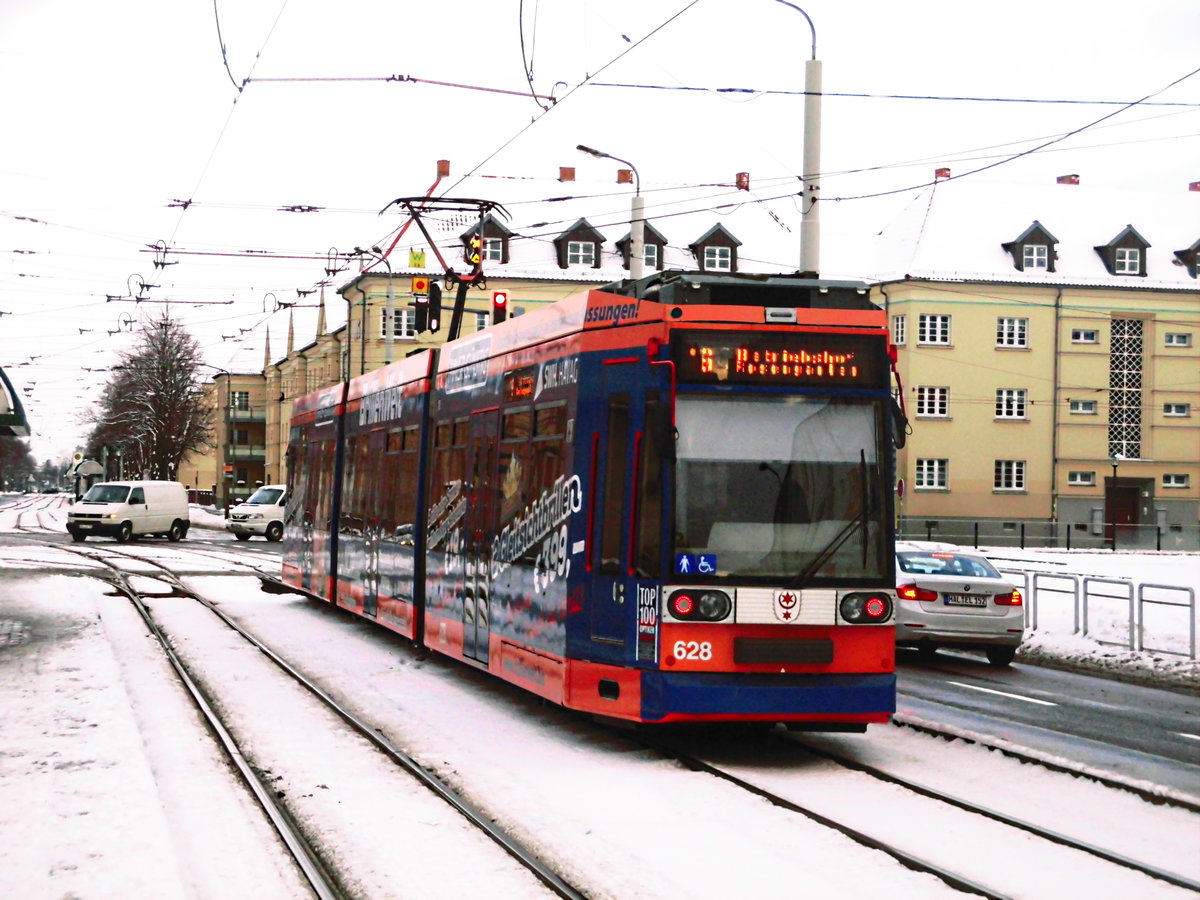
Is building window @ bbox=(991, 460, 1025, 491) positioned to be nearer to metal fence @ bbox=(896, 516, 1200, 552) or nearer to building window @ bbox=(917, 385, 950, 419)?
metal fence @ bbox=(896, 516, 1200, 552)

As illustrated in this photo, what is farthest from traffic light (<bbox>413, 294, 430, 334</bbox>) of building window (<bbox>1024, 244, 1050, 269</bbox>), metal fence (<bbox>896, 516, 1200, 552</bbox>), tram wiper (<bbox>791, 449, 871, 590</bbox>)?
building window (<bbox>1024, 244, 1050, 269</bbox>)

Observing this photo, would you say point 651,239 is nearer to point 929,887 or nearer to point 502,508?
point 502,508

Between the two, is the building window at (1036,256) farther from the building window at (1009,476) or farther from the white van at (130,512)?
the white van at (130,512)

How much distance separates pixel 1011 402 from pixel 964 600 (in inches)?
1762

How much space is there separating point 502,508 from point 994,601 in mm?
7905

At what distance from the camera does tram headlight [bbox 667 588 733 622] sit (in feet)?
32.1

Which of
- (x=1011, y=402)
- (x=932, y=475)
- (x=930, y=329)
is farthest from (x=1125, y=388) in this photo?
(x=932, y=475)

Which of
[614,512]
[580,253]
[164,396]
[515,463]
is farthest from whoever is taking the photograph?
[164,396]

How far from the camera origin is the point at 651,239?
220ft

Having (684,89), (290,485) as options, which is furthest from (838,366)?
(290,485)

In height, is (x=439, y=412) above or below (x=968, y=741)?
above

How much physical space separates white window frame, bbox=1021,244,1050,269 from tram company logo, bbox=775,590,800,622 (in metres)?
54.1

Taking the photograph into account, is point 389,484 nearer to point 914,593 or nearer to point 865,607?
point 914,593

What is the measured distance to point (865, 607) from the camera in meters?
9.96
